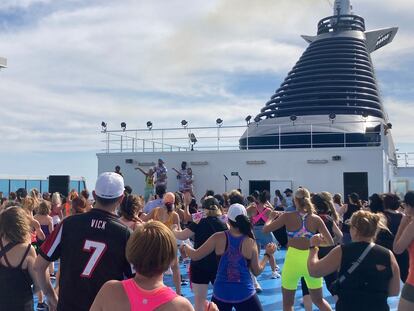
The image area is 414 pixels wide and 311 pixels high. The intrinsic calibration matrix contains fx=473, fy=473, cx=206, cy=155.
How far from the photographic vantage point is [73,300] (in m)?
3.04

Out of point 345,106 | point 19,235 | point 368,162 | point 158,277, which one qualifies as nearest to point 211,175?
point 368,162

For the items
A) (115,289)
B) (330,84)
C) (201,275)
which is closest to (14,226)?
(115,289)

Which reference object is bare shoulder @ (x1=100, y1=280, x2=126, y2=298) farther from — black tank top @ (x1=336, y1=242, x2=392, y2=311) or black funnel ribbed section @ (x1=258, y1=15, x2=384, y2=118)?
black funnel ribbed section @ (x1=258, y1=15, x2=384, y2=118)

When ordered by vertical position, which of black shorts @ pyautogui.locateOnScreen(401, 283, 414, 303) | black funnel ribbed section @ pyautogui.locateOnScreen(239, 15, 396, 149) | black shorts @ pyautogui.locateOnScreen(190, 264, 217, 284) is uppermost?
black funnel ribbed section @ pyautogui.locateOnScreen(239, 15, 396, 149)

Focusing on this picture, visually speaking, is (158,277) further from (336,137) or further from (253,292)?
(336,137)

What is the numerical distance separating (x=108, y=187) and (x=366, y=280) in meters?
1.93

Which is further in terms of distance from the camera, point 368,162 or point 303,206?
point 368,162

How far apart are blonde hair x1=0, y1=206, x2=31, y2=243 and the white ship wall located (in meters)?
15.7

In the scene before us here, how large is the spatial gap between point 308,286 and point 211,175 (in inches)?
566

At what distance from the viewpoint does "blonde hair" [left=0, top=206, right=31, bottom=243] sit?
11.9ft

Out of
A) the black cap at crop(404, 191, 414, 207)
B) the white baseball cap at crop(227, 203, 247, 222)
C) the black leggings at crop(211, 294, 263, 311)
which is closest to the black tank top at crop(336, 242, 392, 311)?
the black leggings at crop(211, 294, 263, 311)

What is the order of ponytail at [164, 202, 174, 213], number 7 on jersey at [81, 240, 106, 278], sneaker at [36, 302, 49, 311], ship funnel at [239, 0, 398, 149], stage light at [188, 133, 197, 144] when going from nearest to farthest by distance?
number 7 on jersey at [81, 240, 106, 278] → sneaker at [36, 302, 49, 311] → ponytail at [164, 202, 174, 213] → stage light at [188, 133, 197, 144] → ship funnel at [239, 0, 398, 149]

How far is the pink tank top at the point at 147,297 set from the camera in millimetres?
2170

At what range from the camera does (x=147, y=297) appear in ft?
7.18
